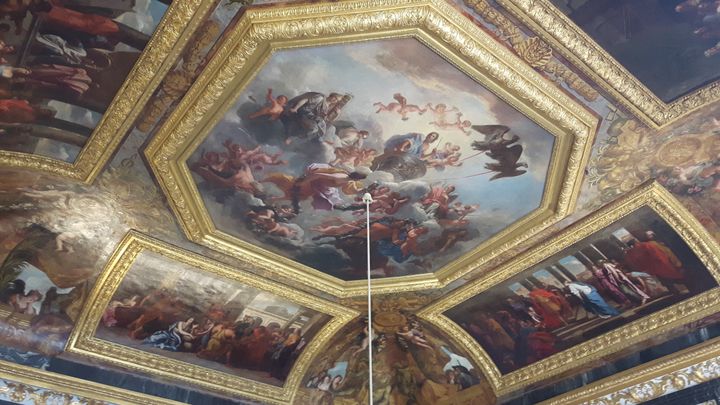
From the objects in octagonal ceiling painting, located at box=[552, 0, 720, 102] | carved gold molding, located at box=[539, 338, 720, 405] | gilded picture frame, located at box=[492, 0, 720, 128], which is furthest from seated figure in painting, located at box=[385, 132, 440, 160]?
carved gold molding, located at box=[539, 338, 720, 405]

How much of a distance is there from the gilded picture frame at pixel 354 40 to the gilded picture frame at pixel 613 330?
648mm

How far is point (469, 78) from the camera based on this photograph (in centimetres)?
718

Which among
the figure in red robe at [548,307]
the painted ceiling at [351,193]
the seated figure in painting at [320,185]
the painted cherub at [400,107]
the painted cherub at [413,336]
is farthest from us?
the painted cherub at [413,336]

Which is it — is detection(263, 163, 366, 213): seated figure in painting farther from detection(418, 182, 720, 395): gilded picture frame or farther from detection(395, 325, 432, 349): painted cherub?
detection(395, 325, 432, 349): painted cherub

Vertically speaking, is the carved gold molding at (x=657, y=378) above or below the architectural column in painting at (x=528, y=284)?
below

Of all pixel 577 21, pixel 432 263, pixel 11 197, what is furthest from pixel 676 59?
pixel 11 197

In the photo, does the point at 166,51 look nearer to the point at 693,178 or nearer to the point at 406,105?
the point at 406,105

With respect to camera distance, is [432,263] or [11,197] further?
[432,263]

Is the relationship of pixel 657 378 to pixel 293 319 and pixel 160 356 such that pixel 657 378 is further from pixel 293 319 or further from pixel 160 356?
pixel 160 356

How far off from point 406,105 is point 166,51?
10.3 feet

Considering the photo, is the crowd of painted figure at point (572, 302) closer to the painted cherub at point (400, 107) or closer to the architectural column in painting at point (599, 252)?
the architectural column in painting at point (599, 252)

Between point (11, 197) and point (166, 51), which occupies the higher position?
point (166, 51)

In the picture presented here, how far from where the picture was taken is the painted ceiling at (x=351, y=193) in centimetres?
654

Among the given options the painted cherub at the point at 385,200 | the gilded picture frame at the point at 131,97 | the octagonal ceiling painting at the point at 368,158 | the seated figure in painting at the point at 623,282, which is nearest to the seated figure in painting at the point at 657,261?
the seated figure in painting at the point at 623,282
